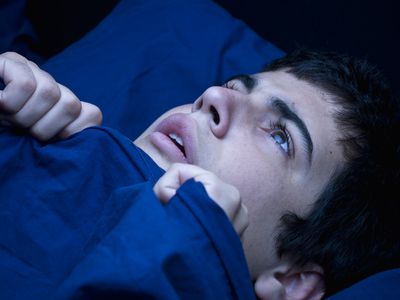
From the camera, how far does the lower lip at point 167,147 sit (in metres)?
0.83

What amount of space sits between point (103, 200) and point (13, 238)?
0.15 metres

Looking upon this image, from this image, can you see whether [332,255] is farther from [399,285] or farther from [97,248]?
[97,248]

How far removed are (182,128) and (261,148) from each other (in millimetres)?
143

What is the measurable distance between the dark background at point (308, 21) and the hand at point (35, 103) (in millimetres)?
737

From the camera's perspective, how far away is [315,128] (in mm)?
848

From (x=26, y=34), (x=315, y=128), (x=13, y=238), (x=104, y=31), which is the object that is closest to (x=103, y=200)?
(x=13, y=238)

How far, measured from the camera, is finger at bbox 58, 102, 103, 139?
84cm

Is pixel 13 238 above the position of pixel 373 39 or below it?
below

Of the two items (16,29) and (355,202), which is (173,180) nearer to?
(355,202)

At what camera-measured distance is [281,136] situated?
85 cm

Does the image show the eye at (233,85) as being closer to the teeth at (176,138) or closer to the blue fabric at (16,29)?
the teeth at (176,138)

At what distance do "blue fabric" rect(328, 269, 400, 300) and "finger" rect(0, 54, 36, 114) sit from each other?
63 cm

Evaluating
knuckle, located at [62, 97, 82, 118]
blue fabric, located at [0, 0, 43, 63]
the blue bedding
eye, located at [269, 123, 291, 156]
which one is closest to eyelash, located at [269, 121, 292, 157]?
eye, located at [269, 123, 291, 156]

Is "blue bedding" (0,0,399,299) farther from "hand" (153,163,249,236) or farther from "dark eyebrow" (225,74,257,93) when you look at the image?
"dark eyebrow" (225,74,257,93)
